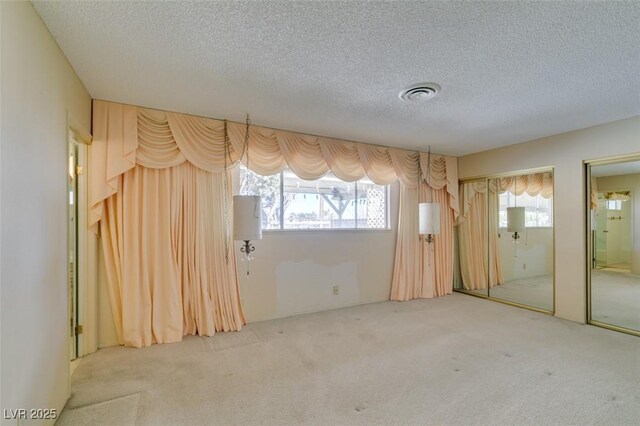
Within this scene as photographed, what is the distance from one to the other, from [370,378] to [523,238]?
11.5ft

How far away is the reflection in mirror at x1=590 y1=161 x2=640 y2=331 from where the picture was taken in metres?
3.43

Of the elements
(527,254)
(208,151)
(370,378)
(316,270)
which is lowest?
(370,378)

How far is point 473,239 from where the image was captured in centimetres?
493

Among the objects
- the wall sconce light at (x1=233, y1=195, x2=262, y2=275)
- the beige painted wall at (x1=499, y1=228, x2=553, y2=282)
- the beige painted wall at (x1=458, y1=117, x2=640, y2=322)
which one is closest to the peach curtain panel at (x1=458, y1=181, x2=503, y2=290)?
the beige painted wall at (x1=499, y1=228, x2=553, y2=282)

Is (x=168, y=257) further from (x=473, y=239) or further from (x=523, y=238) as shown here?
(x=523, y=238)

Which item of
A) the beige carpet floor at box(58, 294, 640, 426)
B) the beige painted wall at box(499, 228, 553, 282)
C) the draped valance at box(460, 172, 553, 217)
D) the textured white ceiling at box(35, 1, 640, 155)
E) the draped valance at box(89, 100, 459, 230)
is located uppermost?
the textured white ceiling at box(35, 1, 640, 155)

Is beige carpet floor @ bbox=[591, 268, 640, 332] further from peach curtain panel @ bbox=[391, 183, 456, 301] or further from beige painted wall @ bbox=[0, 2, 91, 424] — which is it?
beige painted wall @ bbox=[0, 2, 91, 424]

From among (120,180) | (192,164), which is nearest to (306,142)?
(192,164)

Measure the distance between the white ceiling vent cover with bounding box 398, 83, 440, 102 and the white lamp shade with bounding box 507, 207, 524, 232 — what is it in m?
2.83

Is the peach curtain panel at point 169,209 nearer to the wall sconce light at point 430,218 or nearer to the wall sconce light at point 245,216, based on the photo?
the wall sconce light at point 245,216

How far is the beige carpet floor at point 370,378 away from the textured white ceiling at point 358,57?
237cm

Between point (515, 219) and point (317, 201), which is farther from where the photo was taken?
point (515, 219)

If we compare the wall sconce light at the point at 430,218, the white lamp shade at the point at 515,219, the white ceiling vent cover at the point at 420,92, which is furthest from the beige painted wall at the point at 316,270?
the white ceiling vent cover at the point at 420,92

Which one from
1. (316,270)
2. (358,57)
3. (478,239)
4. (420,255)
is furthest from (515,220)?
(358,57)
